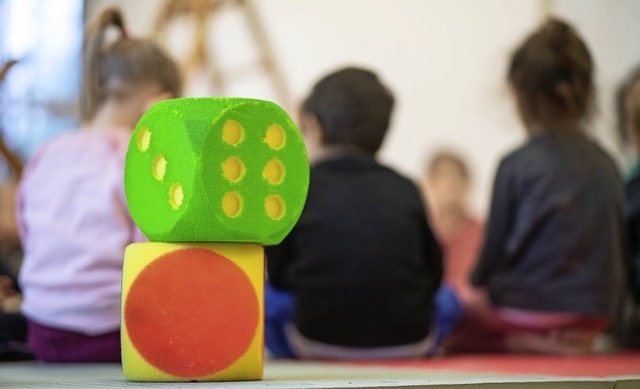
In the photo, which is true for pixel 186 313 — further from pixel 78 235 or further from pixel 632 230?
pixel 632 230

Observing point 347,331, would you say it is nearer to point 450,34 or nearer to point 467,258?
point 467,258

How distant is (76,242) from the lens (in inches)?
50.2

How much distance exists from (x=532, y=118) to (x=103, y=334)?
97cm

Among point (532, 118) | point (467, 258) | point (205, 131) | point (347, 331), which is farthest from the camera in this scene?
point (467, 258)

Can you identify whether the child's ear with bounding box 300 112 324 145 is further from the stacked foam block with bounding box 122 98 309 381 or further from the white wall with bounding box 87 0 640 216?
the white wall with bounding box 87 0 640 216

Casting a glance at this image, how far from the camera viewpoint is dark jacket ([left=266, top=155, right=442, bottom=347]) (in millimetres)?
1456

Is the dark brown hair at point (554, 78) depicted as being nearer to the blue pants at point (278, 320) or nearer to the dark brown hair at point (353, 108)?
the dark brown hair at point (353, 108)

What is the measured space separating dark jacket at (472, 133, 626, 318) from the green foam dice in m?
0.90

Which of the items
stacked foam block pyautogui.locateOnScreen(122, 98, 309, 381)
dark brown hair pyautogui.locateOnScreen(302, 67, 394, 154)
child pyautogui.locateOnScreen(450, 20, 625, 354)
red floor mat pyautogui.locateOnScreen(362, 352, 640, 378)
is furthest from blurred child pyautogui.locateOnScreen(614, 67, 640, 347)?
stacked foam block pyautogui.locateOnScreen(122, 98, 309, 381)

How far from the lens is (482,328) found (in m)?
1.76

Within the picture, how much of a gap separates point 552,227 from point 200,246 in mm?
993

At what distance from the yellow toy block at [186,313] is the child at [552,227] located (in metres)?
0.95

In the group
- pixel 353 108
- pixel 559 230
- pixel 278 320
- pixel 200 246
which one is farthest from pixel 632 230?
pixel 200 246

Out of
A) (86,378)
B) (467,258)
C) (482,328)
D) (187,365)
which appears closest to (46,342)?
(86,378)
